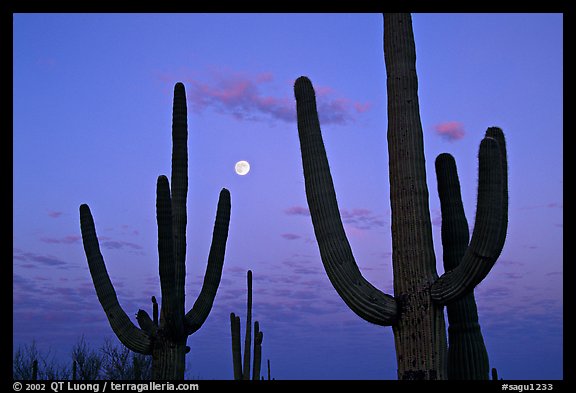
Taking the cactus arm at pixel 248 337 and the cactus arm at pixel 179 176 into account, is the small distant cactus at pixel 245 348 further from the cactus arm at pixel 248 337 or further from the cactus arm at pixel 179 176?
the cactus arm at pixel 179 176

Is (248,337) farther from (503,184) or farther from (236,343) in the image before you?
(503,184)

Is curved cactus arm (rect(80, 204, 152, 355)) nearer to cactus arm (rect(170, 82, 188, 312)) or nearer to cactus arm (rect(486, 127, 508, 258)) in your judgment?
cactus arm (rect(170, 82, 188, 312))

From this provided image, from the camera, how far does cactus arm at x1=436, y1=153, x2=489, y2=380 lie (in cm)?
732

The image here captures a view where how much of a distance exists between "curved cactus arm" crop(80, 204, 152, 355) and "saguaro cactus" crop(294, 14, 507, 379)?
4.22 meters

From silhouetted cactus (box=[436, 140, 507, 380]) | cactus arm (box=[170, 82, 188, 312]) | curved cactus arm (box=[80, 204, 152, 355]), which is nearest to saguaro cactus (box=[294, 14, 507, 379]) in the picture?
silhouetted cactus (box=[436, 140, 507, 380])

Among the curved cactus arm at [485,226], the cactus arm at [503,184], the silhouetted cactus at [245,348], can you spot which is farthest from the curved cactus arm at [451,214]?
the silhouetted cactus at [245,348]

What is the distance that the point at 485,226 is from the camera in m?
6.00

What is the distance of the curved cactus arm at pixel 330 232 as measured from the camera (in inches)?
259

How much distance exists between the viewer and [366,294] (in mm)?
6625
